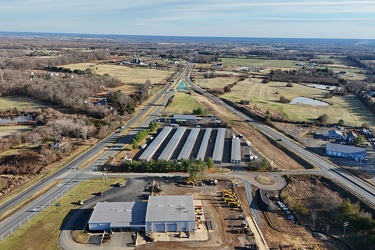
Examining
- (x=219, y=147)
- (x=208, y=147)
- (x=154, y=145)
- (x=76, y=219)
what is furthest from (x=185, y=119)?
(x=76, y=219)

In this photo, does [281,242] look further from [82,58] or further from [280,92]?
[82,58]

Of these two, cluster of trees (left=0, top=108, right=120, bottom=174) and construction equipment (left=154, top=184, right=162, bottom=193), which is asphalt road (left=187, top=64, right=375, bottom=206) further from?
cluster of trees (left=0, top=108, right=120, bottom=174)

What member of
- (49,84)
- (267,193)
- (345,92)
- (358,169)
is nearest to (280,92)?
(345,92)

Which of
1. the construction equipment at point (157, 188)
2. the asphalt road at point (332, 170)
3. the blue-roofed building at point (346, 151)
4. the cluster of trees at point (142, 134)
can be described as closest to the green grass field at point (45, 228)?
the construction equipment at point (157, 188)

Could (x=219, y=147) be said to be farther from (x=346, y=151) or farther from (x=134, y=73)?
(x=134, y=73)

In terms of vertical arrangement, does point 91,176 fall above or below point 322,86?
below

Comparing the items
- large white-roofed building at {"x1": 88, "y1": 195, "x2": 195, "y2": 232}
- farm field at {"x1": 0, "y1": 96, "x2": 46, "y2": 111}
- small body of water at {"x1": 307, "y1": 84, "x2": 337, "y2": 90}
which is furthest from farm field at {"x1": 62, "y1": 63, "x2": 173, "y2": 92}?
large white-roofed building at {"x1": 88, "y1": 195, "x2": 195, "y2": 232}
